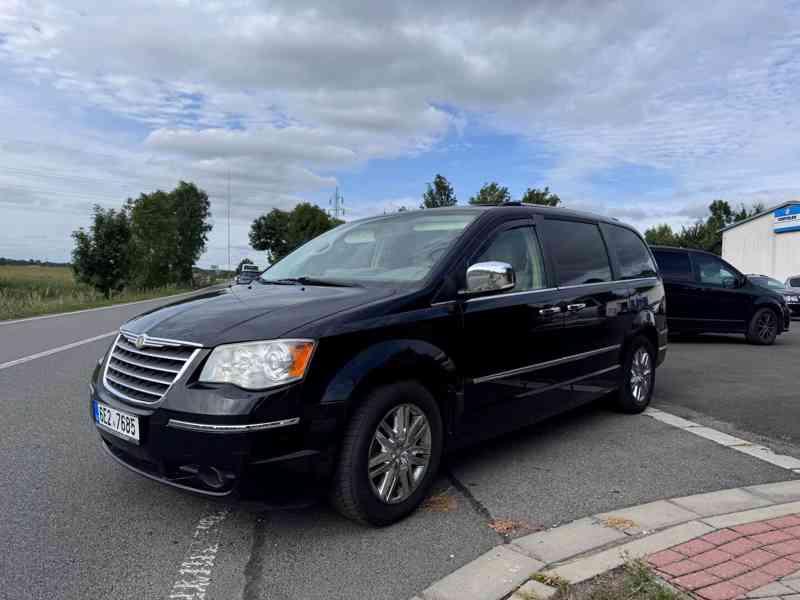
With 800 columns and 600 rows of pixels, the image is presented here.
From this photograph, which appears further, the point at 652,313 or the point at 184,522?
the point at 652,313

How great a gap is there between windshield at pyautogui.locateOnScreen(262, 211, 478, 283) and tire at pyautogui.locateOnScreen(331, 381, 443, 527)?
2.48 feet

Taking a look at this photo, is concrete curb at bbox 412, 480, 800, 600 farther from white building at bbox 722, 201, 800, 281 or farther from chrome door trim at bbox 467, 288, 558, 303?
white building at bbox 722, 201, 800, 281

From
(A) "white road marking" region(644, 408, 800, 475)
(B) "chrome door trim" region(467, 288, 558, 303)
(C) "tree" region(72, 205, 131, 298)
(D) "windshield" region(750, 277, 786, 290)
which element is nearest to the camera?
(B) "chrome door trim" region(467, 288, 558, 303)

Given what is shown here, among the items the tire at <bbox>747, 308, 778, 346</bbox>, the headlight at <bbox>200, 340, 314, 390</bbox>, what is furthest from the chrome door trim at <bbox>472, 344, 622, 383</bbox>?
the tire at <bbox>747, 308, 778, 346</bbox>

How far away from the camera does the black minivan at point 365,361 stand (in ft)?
9.51

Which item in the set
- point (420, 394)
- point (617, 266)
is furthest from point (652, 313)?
point (420, 394)

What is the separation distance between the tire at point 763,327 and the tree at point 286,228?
63766 mm

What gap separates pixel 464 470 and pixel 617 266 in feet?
8.21

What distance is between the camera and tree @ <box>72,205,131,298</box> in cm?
4381

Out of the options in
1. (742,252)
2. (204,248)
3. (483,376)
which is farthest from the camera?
(204,248)

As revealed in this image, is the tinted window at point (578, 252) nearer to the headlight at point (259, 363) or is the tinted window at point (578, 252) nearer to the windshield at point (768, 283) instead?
the headlight at point (259, 363)

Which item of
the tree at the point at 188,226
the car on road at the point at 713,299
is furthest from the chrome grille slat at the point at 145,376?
the tree at the point at 188,226

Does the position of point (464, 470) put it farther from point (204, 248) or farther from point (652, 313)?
point (204, 248)

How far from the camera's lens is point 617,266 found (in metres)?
5.62
